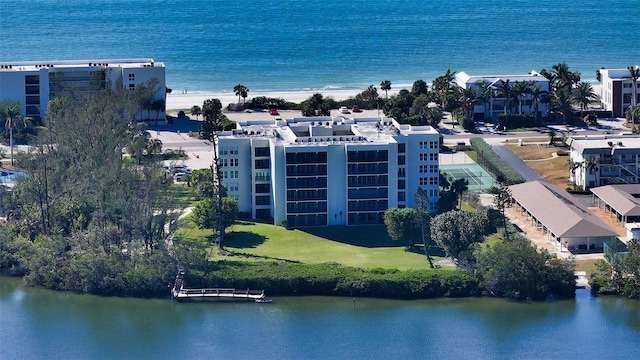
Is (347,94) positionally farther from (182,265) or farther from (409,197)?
(182,265)

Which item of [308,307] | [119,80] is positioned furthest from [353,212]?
[119,80]

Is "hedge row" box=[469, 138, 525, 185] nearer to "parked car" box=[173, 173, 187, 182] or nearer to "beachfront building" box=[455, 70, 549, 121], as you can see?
"beachfront building" box=[455, 70, 549, 121]

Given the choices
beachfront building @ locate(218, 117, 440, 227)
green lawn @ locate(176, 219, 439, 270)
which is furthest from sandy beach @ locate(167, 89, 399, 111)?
green lawn @ locate(176, 219, 439, 270)

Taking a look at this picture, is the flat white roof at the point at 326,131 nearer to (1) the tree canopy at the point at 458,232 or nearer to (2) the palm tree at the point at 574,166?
(2) the palm tree at the point at 574,166

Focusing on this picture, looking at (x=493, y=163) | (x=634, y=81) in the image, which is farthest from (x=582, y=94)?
(x=493, y=163)

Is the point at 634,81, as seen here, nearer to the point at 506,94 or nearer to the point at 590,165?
the point at 506,94
